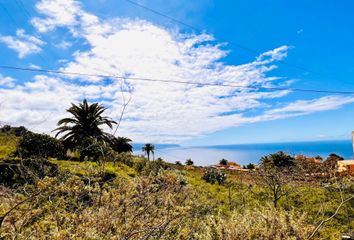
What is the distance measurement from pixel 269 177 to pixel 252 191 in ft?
12.6

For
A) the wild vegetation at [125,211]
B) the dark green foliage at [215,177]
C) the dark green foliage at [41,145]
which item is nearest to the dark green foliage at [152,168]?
the wild vegetation at [125,211]

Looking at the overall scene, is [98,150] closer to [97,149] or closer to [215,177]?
[97,149]

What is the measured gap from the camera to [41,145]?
30.5 meters

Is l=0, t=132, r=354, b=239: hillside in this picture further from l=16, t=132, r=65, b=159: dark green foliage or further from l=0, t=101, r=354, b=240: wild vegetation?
l=16, t=132, r=65, b=159: dark green foliage

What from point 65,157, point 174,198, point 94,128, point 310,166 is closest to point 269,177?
point 310,166

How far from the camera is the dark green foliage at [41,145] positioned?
2959 cm

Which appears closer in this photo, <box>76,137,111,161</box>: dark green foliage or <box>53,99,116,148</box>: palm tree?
<box>76,137,111,161</box>: dark green foliage

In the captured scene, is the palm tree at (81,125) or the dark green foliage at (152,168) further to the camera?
the palm tree at (81,125)

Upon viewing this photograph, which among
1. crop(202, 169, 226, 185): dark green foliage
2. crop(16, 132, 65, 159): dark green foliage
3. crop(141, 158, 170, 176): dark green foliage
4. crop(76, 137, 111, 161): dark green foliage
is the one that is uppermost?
crop(16, 132, 65, 159): dark green foliage

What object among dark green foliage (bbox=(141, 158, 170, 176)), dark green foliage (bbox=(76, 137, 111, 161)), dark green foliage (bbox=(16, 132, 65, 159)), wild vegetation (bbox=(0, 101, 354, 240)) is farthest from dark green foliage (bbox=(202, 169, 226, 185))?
dark green foliage (bbox=(16, 132, 65, 159))

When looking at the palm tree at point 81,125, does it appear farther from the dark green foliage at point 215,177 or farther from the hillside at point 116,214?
the hillside at point 116,214

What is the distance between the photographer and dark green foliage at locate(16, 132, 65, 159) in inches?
1165

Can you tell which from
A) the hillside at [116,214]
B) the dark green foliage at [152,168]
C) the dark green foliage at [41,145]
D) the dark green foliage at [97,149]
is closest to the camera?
the hillside at [116,214]

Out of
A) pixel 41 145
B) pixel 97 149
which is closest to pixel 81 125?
pixel 41 145
